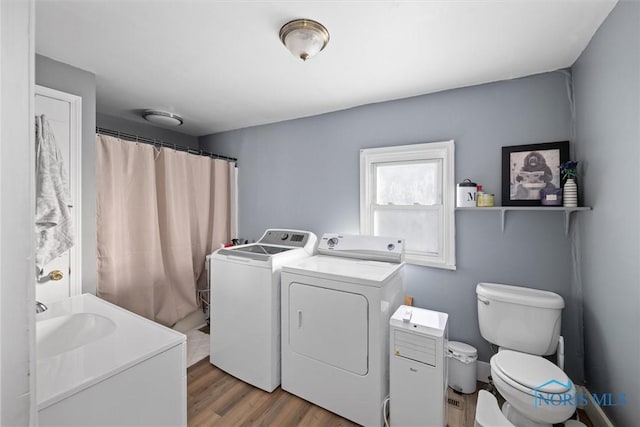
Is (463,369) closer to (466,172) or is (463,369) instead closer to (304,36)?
(466,172)

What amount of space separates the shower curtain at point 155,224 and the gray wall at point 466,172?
100cm

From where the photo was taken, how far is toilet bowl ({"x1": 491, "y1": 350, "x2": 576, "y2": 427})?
1.37m

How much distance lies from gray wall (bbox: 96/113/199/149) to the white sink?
2.26 m

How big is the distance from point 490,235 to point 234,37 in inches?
88.1

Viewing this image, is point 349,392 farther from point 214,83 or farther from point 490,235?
point 214,83

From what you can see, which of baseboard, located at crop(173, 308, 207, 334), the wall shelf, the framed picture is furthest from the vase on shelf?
baseboard, located at crop(173, 308, 207, 334)

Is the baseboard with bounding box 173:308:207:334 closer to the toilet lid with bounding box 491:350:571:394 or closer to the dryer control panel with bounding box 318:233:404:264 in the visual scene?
the dryer control panel with bounding box 318:233:404:264

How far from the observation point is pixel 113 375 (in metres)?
0.99

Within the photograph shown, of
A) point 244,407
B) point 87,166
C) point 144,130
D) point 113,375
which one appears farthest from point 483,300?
point 144,130

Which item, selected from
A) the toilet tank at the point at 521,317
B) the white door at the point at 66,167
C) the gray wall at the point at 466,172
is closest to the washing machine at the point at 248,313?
the gray wall at the point at 466,172

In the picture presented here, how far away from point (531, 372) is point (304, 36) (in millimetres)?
2251

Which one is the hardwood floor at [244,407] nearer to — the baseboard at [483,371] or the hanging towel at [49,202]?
the baseboard at [483,371]

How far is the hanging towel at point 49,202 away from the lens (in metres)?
1.39

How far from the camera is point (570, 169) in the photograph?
69.0 inches
